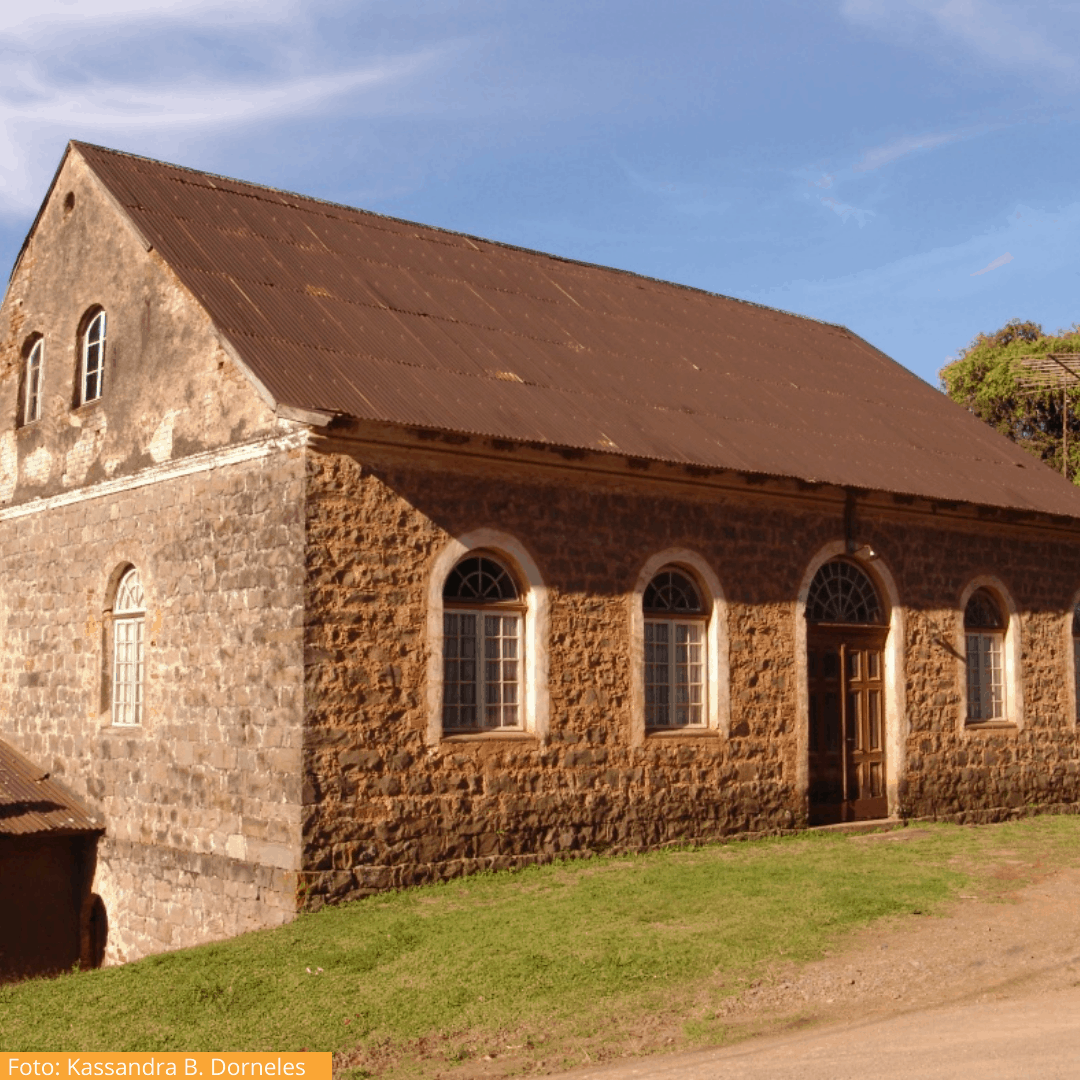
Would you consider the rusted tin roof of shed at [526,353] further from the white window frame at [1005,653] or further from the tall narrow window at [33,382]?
the tall narrow window at [33,382]

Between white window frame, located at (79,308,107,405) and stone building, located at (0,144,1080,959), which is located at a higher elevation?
white window frame, located at (79,308,107,405)

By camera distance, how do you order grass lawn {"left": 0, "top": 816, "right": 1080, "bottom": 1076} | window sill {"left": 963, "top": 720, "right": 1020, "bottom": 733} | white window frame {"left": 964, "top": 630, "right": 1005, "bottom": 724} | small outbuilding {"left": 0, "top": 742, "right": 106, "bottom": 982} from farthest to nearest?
white window frame {"left": 964, "top": 630, "right": 1005, "bottom": 724}
window sill {"left": 963, "top": 720, "right": 1020, "bottom": 733}
small outbuilding {"left": 0, "top": 742, "right": 106, "bottom": 982}
grass lawn {"left": 0, "top": 816, "right": 1080, "bottom": 1076}

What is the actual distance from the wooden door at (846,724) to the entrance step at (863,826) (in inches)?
5.5

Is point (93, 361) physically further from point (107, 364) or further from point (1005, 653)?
point (1005, 653)

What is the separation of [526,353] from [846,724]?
215 inches

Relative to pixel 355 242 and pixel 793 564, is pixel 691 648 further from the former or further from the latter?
pixel 355 242

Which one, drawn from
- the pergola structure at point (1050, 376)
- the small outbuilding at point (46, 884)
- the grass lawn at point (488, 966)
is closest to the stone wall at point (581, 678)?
the grass lawn at point (488, 966)

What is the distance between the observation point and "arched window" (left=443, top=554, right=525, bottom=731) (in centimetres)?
1259

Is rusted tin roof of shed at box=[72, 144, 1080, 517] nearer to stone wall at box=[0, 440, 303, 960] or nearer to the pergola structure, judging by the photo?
stone wall at box=[0, 440, 303, 960]

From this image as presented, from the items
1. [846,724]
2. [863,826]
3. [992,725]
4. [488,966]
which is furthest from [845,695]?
[488,966]

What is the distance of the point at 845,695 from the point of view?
15648mm

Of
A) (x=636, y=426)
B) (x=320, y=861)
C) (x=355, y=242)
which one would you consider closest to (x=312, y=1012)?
(x=320, y=861)

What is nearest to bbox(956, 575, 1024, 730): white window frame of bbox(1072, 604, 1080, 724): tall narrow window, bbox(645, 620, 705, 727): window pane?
bbox(1072, 604, 1080, 724): tall narrow window

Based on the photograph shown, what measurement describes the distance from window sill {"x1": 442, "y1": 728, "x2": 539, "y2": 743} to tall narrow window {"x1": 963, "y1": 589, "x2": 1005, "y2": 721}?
22.4ft
